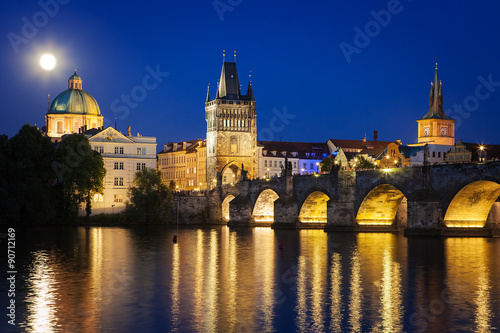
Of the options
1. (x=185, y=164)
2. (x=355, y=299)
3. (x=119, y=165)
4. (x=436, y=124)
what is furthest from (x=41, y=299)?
(x=436, y=124)

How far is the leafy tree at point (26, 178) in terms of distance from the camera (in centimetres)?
8450

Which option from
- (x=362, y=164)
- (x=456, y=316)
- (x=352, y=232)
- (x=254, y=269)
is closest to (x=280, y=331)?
(x=456, y=316)

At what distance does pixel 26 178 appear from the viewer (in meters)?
85.7

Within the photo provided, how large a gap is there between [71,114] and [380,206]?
244ft

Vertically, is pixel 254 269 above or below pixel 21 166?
below

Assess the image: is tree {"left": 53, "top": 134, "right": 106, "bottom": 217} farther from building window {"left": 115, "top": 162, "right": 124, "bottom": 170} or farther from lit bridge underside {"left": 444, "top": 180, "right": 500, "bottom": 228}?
lit bridge underside {"left": 444, "top": 180, "right": 500, "bottom": 228}

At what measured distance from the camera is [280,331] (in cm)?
2386

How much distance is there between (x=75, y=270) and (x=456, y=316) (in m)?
21.2

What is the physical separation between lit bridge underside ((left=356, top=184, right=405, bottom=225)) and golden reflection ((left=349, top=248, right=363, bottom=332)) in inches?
1116

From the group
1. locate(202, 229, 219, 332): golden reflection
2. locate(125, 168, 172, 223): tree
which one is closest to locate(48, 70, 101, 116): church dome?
locate(125, 168, 172, 223): tree

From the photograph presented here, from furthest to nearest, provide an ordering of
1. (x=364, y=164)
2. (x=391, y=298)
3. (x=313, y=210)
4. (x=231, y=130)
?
(x=231, y=130) < (x=364, y=164) < (x=313, y=210) < (x=391, y=298)

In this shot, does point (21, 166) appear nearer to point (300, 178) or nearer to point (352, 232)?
point (300, 178)

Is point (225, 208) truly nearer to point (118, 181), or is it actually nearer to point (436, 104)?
point (118, 181)

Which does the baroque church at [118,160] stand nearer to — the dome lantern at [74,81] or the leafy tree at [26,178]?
the leafy tree at [26,178]
